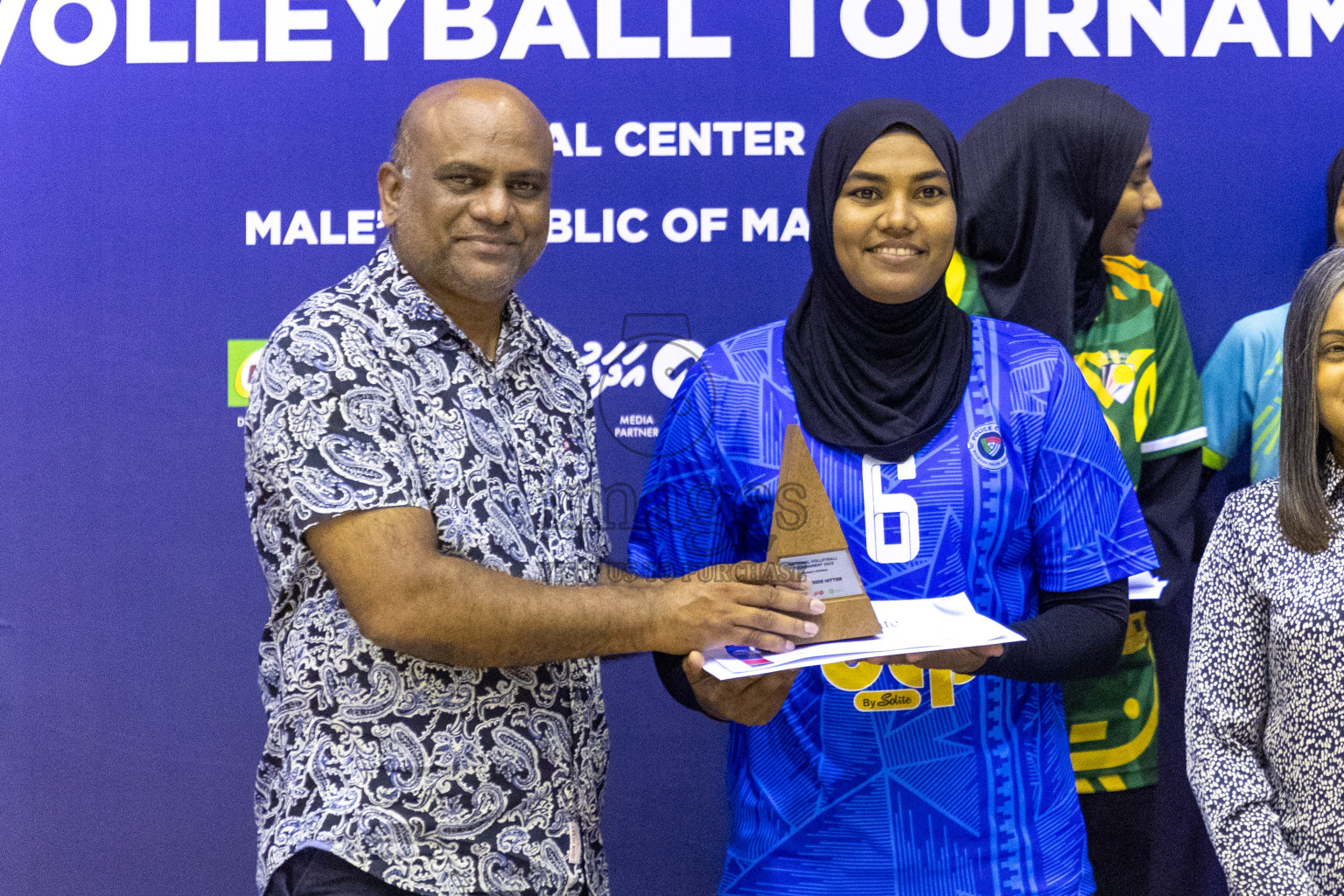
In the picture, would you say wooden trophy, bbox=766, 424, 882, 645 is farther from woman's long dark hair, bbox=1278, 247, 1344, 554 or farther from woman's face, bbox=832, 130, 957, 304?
woman's long dark hair, bbox=1278, 247, 1344, 554

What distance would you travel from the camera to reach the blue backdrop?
2.89m

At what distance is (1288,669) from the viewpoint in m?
1.65

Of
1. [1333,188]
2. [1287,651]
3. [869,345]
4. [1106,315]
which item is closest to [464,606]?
[869,345]

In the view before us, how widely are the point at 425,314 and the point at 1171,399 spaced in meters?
1.70

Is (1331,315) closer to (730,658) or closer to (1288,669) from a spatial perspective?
(1288,669)

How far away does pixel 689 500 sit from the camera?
1.80m

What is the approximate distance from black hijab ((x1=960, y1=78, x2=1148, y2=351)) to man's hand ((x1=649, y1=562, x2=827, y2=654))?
1148 mm

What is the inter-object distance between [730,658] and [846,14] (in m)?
1.86

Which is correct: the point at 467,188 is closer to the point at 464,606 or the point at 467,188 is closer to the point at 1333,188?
the point at 464,606

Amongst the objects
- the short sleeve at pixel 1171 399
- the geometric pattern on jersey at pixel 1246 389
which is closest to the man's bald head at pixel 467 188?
the short sleeve at pixel 1171 399

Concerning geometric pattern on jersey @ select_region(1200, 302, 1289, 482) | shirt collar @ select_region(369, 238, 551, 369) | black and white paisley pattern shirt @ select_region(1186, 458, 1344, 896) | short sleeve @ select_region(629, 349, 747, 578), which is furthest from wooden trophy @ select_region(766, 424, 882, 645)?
geometric pattern on jersey @ select_region(1200, 302, 1289, 482)

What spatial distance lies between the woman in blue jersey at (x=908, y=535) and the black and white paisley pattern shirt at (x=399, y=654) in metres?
0.26

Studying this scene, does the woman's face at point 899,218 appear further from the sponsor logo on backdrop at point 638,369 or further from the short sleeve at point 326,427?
the sponsor logo on backdrop at point 638,369

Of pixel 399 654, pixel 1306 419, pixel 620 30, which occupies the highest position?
pixel 620 30
